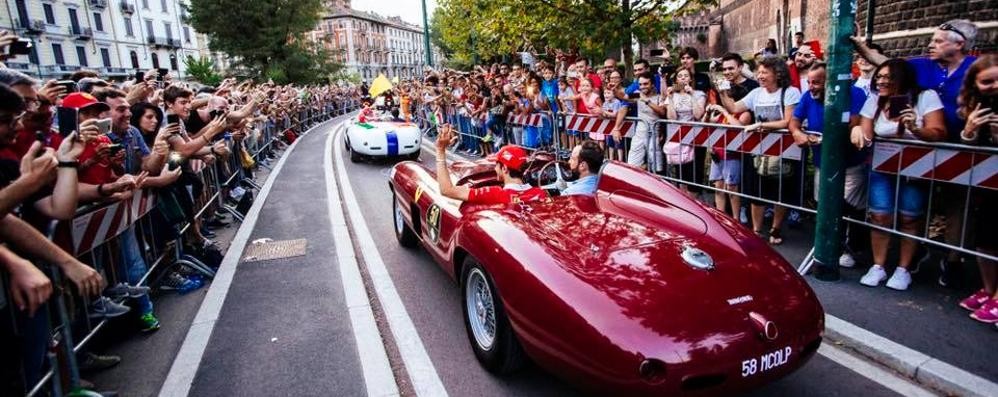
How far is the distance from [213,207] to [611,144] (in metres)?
5.47

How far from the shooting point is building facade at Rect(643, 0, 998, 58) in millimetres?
10656

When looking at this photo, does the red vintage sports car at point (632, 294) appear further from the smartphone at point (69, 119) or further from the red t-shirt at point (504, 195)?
the smartphone at point (69, 119)

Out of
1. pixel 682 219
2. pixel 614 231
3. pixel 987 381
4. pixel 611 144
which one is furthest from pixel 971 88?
pixel 611 144

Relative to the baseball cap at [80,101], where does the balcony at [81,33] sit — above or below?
above

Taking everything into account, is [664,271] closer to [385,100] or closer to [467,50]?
[385,100]

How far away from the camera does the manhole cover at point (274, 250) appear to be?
19.7 feet

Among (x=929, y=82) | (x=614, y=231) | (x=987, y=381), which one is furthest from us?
(x=929, y=82)

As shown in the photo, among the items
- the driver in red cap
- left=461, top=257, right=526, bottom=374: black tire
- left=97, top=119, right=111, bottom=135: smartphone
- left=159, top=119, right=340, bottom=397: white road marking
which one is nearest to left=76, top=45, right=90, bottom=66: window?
left=159, top=119, right=340, bottom=397: white road marking

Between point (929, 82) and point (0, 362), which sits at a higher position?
point (929, 82)

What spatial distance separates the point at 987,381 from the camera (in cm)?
294

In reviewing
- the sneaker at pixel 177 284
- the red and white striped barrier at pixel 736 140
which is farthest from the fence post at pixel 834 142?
the sneaker at pixel 177 284

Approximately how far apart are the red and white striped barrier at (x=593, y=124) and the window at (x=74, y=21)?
6309 centimetres

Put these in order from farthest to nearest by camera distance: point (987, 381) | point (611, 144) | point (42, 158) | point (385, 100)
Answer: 1. point (385, 100)
2. point (611, 144)
3. point (987, 381)
4. point (42, 158)

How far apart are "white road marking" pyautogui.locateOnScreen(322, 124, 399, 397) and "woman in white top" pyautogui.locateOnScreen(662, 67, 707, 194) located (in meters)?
3.72
